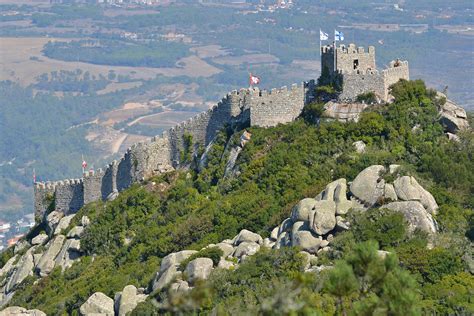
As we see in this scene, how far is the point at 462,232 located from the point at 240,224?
8986mm

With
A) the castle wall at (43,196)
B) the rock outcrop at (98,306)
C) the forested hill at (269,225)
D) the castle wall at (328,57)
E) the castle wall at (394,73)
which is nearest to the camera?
the forested hill at (269,225)

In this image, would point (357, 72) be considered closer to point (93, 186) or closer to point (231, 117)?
point (231, 117)

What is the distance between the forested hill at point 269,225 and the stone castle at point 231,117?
2.83 feet

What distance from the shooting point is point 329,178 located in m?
46.4

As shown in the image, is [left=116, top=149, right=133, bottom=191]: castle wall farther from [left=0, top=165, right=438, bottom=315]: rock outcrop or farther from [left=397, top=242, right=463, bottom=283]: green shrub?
[left=397, top=242, right=463, bottom=283]: green shrub

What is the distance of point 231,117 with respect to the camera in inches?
2168

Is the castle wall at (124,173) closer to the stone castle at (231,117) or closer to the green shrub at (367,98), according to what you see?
the stone castle at (231,117)

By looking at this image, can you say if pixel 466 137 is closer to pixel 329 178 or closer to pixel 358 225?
pixel 329 178

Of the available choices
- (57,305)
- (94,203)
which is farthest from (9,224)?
(57,305)

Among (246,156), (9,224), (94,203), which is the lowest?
(9,224)

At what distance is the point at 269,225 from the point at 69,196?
19140 mm

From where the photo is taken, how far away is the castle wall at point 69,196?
61.0 meters

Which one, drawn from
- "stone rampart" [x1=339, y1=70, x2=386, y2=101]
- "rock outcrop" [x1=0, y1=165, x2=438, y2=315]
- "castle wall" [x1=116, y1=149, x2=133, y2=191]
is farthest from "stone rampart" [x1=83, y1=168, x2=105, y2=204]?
"rock outcrop" [x1=0, y1=165, x2=438, y2=315]

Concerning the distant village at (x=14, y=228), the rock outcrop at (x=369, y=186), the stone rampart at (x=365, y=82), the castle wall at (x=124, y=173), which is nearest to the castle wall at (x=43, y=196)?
the castle wall at (x=124, y=173)
